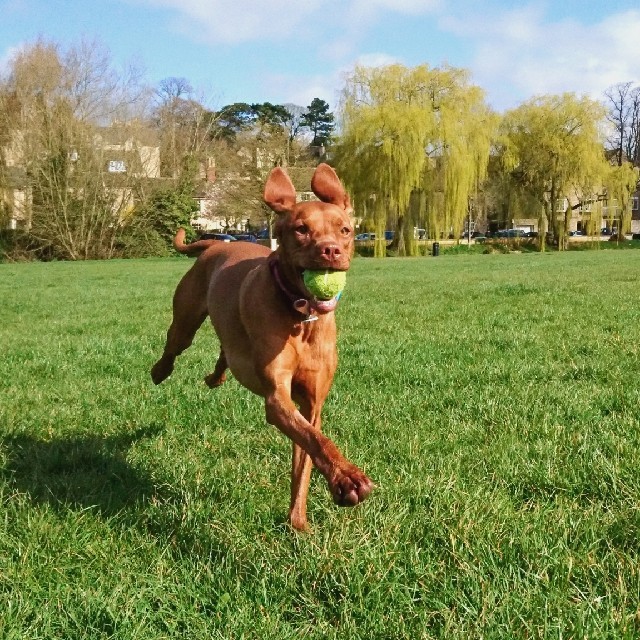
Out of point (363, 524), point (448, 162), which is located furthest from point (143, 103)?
point (363, 524)

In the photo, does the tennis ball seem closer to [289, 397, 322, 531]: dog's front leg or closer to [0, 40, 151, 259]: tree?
[289, 397, 322, 531]: dog's front leg

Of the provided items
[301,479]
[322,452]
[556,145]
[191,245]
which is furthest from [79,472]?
[556,145]

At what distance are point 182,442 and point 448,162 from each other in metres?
35.9

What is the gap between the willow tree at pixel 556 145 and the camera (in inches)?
1778

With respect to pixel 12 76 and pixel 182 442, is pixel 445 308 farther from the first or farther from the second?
pixel 12 76

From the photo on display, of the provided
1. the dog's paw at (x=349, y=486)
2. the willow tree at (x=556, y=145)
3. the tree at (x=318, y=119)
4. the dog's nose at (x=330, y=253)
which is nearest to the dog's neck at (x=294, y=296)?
the dog's nose at (x=330, y=253)

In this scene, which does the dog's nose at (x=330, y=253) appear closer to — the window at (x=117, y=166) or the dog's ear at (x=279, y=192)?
the dog's ear at (x=279, y=192)

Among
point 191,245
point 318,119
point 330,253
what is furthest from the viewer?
point 318,119

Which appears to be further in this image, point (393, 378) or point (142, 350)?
point (142, 350)

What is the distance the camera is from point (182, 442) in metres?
4.26

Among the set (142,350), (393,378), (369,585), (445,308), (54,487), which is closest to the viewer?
(369,585)

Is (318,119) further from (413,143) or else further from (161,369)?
(161,369)

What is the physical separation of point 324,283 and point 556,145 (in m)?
46.9

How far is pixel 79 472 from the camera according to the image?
12.3ft
